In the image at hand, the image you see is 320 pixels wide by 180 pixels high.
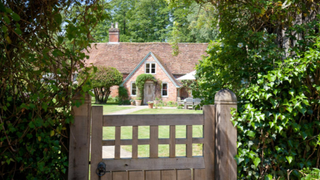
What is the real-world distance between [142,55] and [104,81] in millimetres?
6862

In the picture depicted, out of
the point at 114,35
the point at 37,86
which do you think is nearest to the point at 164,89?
the point at 114,35

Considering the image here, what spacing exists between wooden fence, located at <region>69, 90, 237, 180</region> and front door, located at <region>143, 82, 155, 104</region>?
23.1m

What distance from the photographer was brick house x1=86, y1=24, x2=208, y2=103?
26.0 m

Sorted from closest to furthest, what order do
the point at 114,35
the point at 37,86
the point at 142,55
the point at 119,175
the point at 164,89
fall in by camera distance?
the point at 37,86 → the point at 119,175 → the point at 164,89 → the point at 142,55 → the point at 114,35

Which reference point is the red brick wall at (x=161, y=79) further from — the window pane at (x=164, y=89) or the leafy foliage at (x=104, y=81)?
the leafy foliage at (x=104, y=81)

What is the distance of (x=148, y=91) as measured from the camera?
2614 centimetres

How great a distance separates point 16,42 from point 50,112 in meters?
0.70

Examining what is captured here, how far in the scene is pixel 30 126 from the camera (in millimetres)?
2119

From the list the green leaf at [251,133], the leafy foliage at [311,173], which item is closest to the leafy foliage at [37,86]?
the green leaf at [251,133]

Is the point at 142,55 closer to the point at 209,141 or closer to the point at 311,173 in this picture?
the point at 209,141

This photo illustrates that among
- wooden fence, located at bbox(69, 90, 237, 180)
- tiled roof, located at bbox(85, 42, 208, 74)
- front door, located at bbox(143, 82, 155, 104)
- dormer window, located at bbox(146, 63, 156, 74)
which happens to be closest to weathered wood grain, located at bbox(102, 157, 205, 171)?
wooden fence, located at bbox(69, 90, 237, 180)

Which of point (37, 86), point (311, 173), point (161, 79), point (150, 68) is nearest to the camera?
point (37, 86)

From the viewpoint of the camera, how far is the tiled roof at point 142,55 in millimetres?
27953

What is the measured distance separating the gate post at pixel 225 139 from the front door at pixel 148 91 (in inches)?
909
